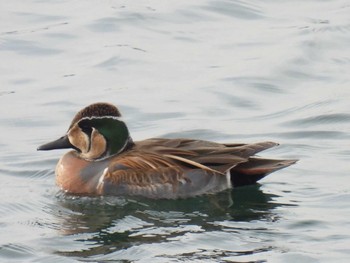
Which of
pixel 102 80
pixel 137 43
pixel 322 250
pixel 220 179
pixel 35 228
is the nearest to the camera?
pixel 322 250

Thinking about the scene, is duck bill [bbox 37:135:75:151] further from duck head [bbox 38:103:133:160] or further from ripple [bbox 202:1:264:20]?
ripple [bbox 202:1:264:20]

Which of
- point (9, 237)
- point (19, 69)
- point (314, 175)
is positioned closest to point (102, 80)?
point (19, 69)

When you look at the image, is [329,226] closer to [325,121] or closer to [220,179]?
[220,179]

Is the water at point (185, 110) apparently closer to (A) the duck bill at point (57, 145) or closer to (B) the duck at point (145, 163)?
(B) the duck at point (145, 163)

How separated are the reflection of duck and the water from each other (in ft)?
0.07

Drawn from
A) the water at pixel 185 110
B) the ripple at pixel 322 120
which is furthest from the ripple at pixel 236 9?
the ripple at pixel 322 120

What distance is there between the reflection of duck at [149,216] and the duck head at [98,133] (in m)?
0.57

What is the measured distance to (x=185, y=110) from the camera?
1709cm

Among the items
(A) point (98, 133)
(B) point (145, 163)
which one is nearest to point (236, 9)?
(A) point (98, 133)

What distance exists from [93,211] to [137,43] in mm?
7237

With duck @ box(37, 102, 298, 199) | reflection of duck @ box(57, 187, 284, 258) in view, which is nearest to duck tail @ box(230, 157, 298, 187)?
duck @ box(37, 102, 298, 199)

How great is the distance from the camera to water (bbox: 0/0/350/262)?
12250mm

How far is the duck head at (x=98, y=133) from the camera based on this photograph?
13922 millimetres

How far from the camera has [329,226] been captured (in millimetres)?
12477
